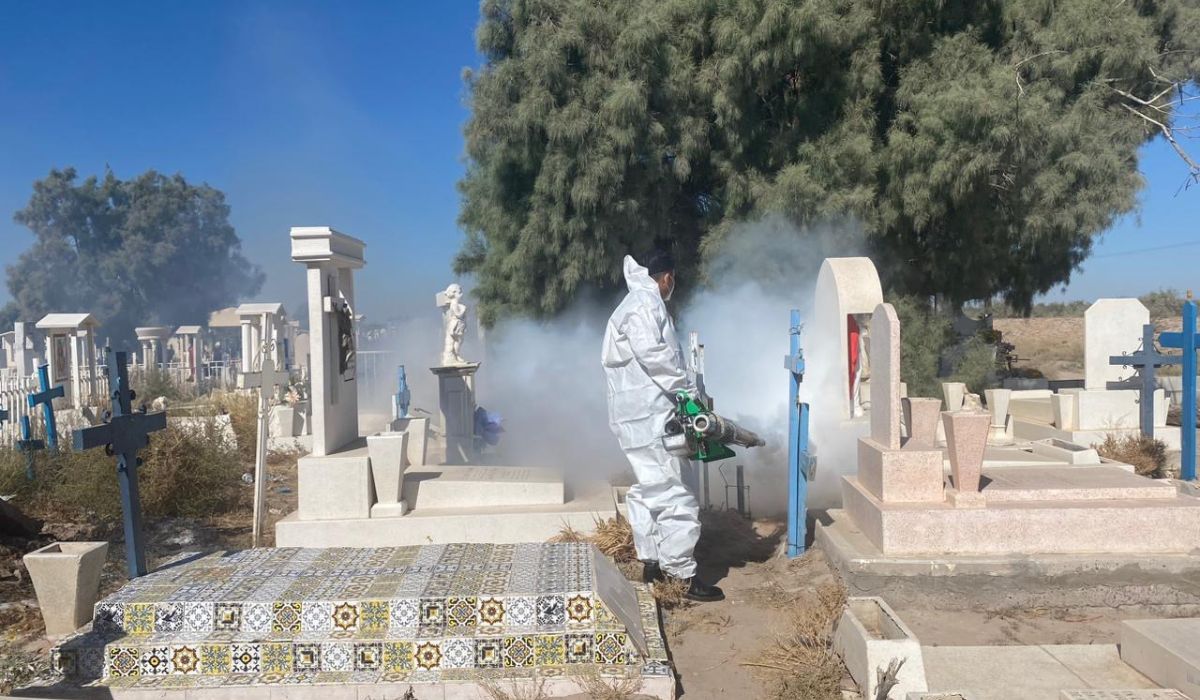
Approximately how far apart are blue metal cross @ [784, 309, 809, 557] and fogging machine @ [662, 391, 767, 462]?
1.08 meters

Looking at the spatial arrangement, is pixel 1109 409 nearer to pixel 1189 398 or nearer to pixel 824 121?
pixel 1189 398

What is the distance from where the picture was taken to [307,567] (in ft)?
15.1

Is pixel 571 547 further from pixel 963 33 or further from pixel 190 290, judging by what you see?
pixel 190 290

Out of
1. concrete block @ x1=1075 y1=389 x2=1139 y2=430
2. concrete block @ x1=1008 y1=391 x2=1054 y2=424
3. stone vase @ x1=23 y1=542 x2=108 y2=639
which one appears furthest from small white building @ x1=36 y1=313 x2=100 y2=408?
concrete block @ x1=1075 y1=389 x2=1139 y2=430

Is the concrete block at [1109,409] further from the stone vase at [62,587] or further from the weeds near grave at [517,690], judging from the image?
the stone vase at [62,587]

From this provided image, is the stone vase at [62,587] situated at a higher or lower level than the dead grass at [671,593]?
higher

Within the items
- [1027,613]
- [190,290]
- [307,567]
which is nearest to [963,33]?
[1027,613]

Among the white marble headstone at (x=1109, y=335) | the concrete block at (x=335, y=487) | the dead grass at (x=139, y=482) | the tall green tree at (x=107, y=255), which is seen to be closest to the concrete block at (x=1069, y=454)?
the white marble headstone at (x=1109, y=335)

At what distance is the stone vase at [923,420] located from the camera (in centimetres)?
609

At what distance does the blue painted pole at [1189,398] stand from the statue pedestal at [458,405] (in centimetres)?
830

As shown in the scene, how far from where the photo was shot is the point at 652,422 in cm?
537

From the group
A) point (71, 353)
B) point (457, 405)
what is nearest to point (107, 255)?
point (71, 353)

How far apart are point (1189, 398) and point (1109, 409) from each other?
242 centimetres

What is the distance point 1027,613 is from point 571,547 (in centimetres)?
291
